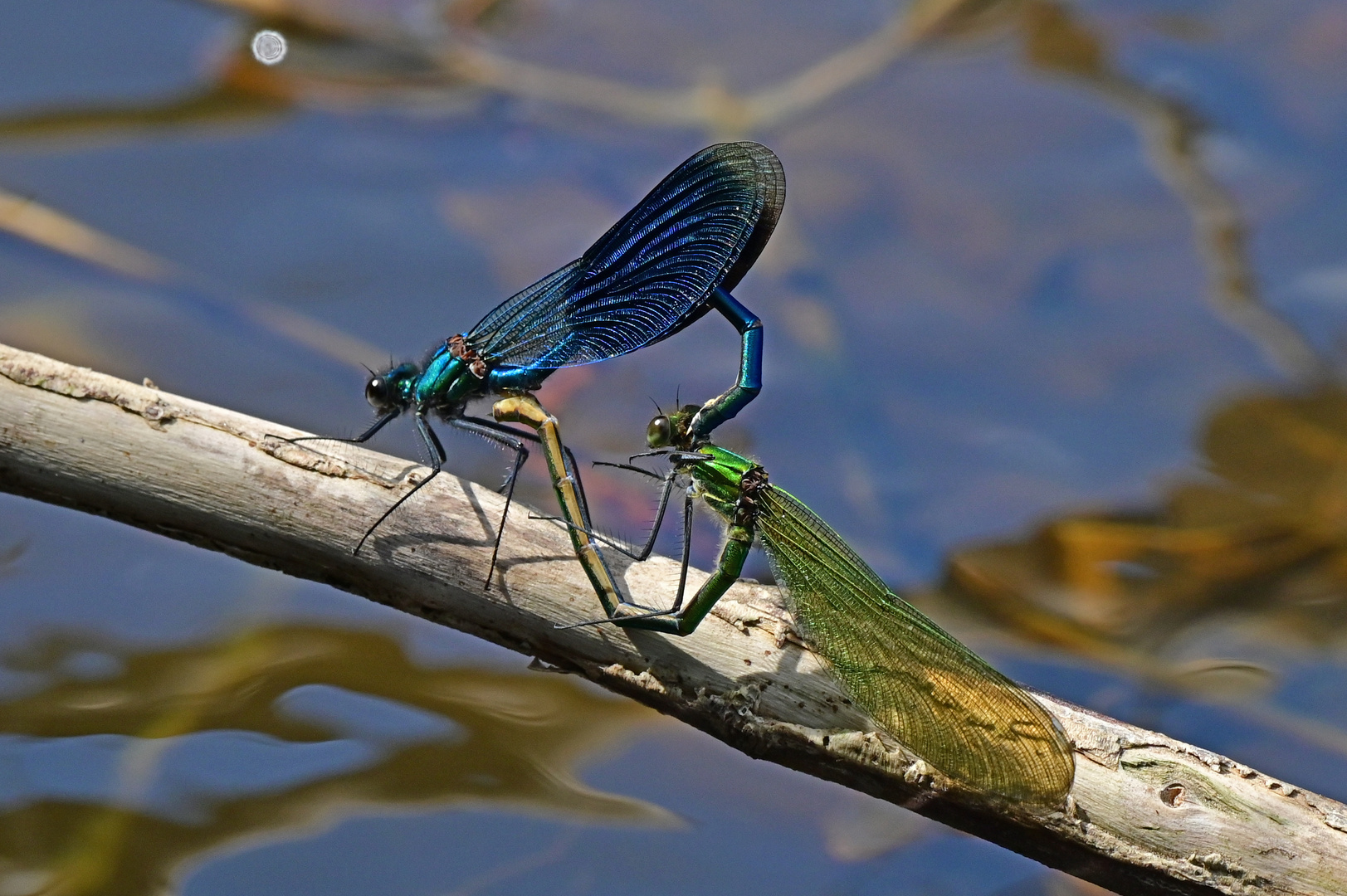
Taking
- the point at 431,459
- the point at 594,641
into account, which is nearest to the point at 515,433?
the point at 431,459

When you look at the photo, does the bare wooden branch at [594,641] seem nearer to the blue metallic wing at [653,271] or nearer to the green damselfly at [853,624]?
the green damselfly at [853,624]

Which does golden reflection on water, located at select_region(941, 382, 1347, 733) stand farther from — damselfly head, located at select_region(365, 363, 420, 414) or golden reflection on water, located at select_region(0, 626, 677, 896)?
damselfly head, located at select_region(365, 363, 420, 414)

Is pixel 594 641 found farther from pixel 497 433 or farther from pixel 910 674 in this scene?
pixel 497 433

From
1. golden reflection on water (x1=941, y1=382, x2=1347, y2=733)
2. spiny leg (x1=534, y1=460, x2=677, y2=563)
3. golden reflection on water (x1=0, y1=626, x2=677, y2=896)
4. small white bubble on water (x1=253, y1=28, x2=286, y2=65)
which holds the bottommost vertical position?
golden reflection on water (x1=0, y1=626, x2=677, y2=896)

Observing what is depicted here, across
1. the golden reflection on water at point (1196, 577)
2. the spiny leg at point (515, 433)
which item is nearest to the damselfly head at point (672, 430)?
the spiny leg at point (515, 433)

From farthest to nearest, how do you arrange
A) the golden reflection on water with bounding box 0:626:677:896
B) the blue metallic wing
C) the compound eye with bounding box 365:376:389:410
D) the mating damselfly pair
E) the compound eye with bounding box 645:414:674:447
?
the compound eye with bounding box 365:376:389:410 < the blue metallic wing < the compound eye with bounding box 645:414:674:447 < the golden reflection on water with bounding box 0:626:677:896 < the mating damselfly pair

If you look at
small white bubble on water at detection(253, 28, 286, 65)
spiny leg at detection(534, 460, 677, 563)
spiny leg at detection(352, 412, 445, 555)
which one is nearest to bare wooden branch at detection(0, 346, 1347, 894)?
spiny leg at detection(352, 412, 445, 555)

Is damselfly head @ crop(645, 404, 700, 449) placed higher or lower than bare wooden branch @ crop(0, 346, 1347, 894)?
higher
